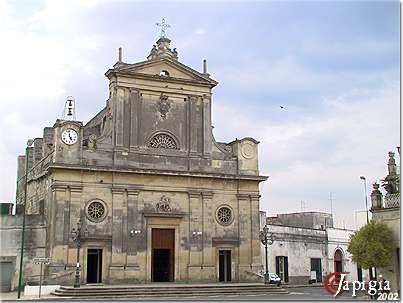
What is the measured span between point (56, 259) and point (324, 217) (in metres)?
30.7

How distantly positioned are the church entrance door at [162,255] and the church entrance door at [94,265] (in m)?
3.28

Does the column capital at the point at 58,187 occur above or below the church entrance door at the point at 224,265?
above

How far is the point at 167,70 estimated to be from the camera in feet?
125

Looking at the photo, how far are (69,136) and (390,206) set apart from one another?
1878 cm

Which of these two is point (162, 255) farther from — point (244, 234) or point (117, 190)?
point (244, 234)

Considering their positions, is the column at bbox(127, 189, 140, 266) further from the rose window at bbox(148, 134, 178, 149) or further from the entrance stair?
the rose window at bbox(148, 134, 178, 149)

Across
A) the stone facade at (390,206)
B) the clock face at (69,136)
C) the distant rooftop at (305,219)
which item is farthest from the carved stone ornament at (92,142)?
the distant rooftop at (305,219)

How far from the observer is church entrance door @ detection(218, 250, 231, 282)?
37312 mm

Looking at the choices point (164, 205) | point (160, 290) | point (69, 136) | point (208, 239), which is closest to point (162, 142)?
point (164, 205)

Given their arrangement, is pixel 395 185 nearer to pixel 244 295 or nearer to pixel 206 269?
pixel 244 295

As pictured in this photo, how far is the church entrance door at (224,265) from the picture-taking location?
3731cm

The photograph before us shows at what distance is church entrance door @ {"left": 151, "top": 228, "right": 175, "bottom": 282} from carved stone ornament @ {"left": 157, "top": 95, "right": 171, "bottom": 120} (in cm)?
736

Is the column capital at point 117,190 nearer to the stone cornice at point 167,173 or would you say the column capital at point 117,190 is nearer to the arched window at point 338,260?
the stone cornice at point 167,173

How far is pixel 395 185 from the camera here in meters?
25.5
